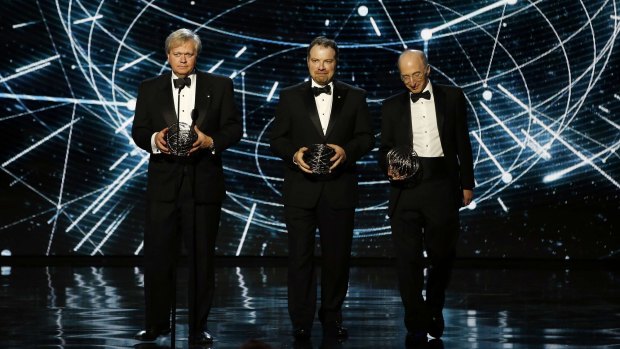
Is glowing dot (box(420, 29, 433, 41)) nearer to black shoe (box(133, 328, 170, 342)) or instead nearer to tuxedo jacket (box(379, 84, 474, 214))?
tuxedo jacket (box(379, 84, 474, 214))

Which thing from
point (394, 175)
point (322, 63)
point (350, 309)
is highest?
point (322, 63)

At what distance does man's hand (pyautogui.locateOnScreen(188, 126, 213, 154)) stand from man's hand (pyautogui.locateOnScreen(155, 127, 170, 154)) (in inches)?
4.5

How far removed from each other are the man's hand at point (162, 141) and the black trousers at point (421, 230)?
1184mm

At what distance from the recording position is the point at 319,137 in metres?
5.63

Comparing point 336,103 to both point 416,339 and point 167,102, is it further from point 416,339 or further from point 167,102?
point 416,339

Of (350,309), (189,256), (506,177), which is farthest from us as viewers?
(506,177)

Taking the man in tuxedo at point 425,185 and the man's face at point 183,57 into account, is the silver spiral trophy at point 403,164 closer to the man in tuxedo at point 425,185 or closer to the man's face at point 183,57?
the man in tuxedo at point 425,185

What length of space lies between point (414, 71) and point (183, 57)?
1116 millimetres

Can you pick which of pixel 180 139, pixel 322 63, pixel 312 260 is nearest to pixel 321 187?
pixel 312 260

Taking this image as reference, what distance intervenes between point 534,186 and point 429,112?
4422mm

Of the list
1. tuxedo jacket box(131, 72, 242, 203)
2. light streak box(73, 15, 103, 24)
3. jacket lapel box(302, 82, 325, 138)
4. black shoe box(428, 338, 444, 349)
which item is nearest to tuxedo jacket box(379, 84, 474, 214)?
jacket lapel box(302, 82, 325, 138)

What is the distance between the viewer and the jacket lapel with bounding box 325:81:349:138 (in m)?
5.65

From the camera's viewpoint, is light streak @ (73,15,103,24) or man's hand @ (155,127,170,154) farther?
light streak @ (73,15,103,24)

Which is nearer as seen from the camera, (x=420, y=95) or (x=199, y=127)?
(x=199, y=127)
